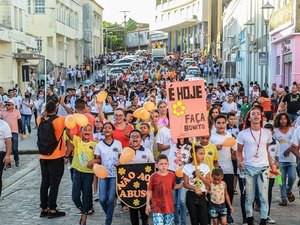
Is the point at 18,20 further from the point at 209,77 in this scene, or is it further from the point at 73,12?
the point at 73,12

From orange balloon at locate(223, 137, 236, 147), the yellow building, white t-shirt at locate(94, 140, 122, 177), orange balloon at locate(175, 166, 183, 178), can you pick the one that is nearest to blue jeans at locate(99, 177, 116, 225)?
white t-shirt at locate(94, 140, 122, 177)

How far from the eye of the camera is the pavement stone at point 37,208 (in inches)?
382

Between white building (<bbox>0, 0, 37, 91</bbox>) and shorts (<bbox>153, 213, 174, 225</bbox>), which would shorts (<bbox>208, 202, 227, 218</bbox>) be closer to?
shorts (<bbox>153, 213, 174, 225</bbox>)

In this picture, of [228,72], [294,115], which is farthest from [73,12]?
[294,115]

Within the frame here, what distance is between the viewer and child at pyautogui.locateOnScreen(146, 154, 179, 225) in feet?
26.4

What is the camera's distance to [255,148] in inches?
351

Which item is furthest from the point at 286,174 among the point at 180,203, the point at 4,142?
the point at 4,142

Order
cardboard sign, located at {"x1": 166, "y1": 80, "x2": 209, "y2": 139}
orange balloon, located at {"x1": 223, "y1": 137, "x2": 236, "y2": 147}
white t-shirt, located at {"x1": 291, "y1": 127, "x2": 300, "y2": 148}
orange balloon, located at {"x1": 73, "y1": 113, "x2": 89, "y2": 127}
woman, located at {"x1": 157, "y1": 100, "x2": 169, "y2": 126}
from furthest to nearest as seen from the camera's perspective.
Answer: woman, located at {"x1": 157, "y1": 100, "x2": 169, "y2": 126} < white t-shirt, located at {"x1": 291, "y1": 127, "x2": 300, "y2": 148} < orange balloon, located at {"x1": 73, "y1": 113, "x2": 89, "y2": 127} < orange balloon, located at {"x1": 223, "y1": 137, "x2": 236, "y2": 147} < cardboard sign, located at {"x1": 166, "y1": 80, "x2": 209, "y2": 139}

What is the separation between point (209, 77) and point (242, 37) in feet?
16.9

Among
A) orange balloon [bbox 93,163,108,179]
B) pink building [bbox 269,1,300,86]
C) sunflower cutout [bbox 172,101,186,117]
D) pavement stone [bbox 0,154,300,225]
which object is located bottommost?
pavement stone [bbox 0,154,300,225]

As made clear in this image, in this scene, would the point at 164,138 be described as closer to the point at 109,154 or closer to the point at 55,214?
the point at 109,154

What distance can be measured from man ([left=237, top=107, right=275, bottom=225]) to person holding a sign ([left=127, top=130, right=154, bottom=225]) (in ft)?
4.43

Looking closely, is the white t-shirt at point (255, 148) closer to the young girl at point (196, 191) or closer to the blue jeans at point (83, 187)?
the young girl at point (196, 191)

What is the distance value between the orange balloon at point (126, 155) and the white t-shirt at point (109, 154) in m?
0.24
